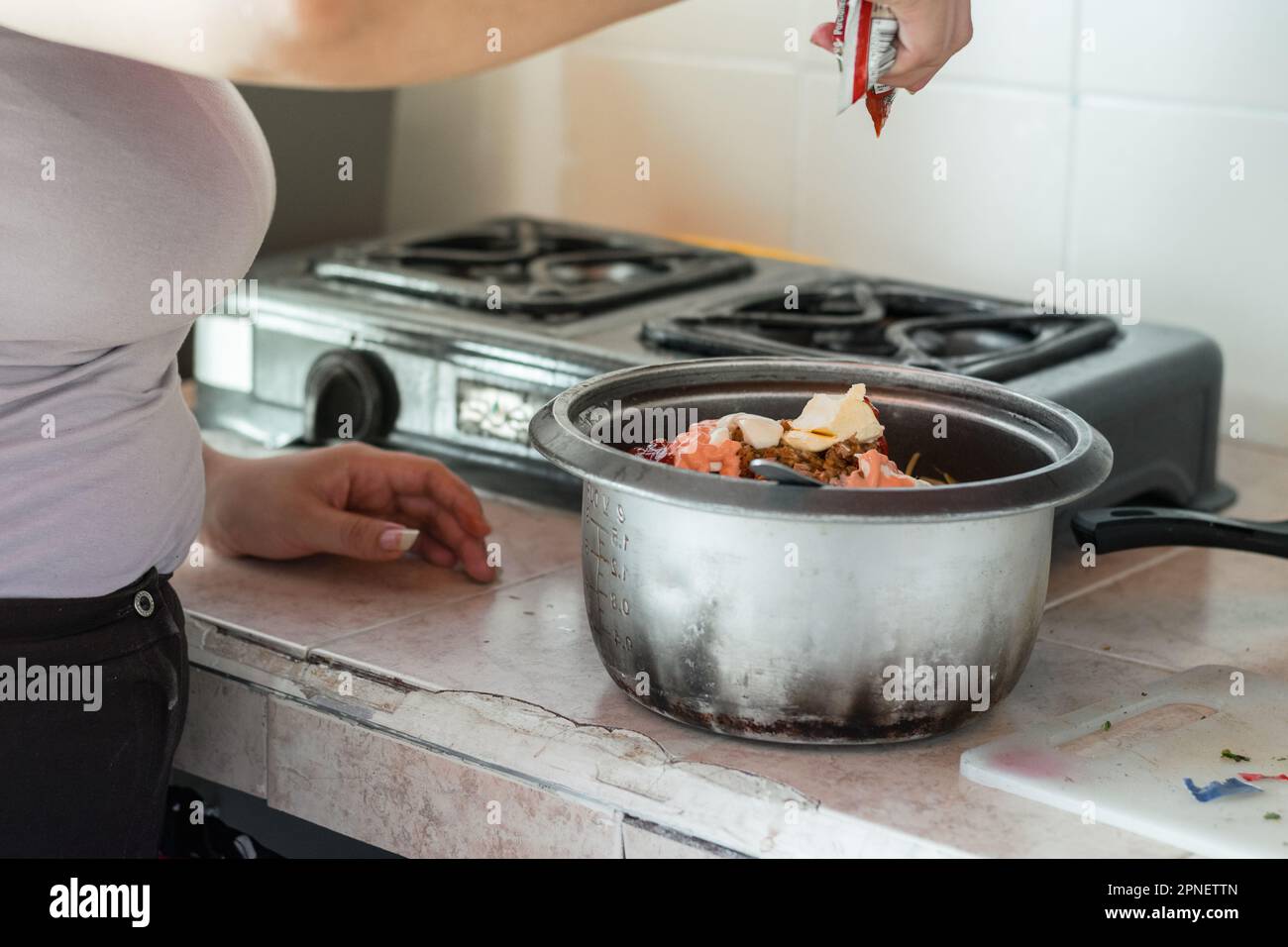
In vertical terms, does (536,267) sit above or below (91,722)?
above

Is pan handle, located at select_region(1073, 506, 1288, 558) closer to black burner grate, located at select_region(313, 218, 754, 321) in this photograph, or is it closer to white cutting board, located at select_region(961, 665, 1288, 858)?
white cutting board, located at select_region(961, 665, 1288, 858)

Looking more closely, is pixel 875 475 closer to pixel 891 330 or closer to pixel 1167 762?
pixel 1167 762

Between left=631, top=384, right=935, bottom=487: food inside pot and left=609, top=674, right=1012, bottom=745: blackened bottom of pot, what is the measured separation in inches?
4.5

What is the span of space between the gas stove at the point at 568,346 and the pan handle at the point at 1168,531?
0.37 ft

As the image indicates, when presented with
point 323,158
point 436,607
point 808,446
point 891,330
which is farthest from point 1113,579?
point 323,158

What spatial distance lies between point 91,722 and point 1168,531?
62cm

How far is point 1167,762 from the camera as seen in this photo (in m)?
0.78

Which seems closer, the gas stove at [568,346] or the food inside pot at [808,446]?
the food inside pot at [808,446]

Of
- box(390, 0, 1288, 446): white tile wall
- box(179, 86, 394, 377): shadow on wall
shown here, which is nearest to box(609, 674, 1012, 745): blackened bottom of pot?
box(390, 0, 1288, 446): white tile wall

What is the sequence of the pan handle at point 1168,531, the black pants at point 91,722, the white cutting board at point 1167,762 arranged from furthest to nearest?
the pan handle at point 1168,531 < the black pants at point 91,722 < the white cutting board at point 1167,762

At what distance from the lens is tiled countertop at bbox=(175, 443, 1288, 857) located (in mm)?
749

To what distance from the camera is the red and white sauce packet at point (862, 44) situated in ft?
2.55

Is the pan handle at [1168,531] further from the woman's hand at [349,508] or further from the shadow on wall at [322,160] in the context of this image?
the shadow on wall at [322,160]

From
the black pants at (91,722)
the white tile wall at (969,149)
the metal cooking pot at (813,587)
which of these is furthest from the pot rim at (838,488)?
the white tile wall at (969,149)
